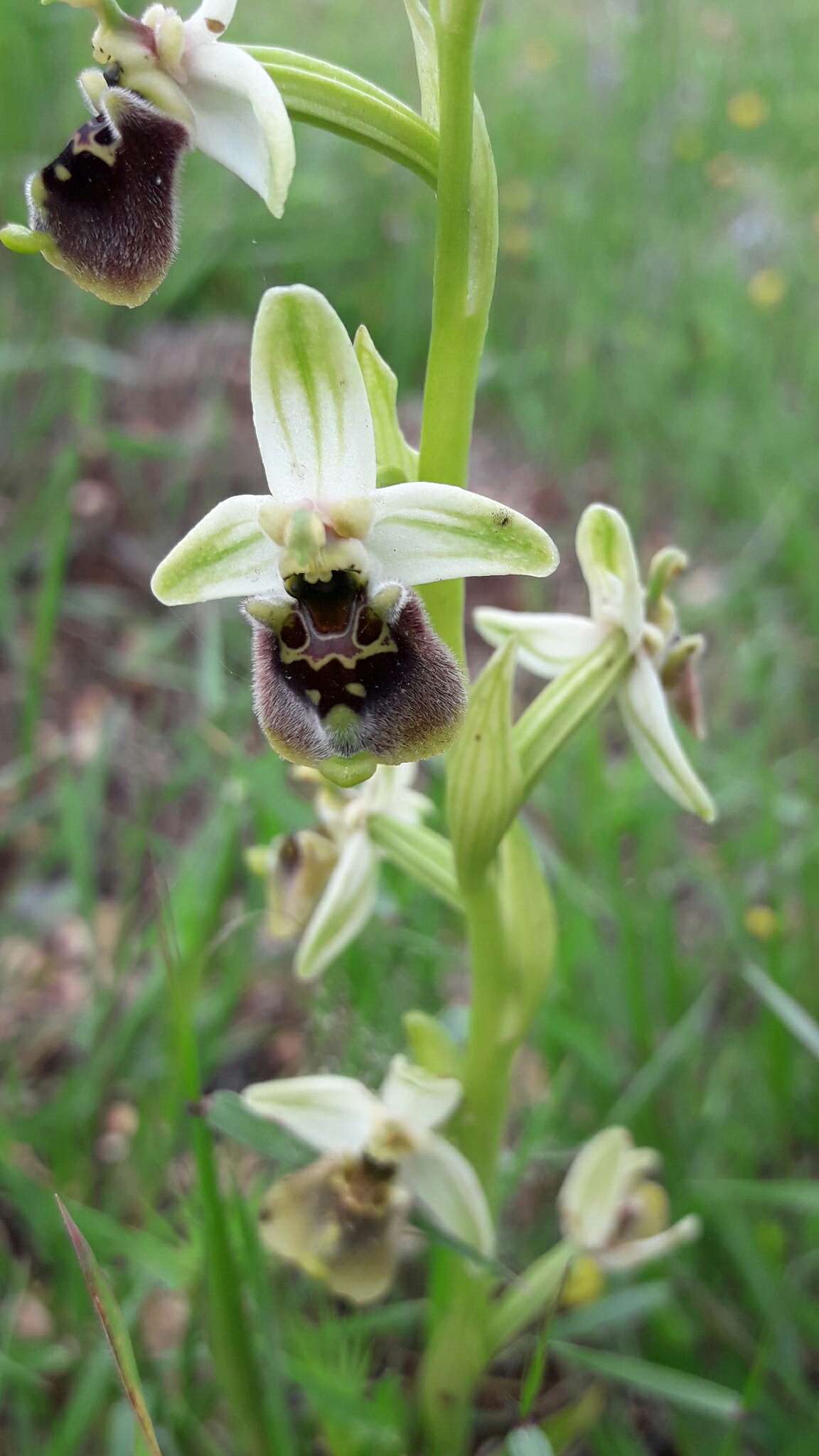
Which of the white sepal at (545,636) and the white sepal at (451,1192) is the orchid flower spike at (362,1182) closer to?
the white sepal at (451,1192)

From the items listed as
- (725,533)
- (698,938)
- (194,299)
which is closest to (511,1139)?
(698,938)

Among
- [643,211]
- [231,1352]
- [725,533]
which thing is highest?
[643,211]

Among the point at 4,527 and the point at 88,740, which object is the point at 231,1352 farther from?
the point at 4,527

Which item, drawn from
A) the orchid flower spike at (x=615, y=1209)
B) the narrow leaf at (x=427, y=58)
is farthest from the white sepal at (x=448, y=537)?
the orchid flower spike at (x=615, y=1209)

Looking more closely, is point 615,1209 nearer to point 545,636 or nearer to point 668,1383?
point 668,1383

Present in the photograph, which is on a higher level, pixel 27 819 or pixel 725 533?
pixel 725 533

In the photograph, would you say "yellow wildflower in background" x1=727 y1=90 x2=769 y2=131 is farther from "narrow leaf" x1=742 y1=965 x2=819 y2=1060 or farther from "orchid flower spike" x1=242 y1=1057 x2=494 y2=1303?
"orchid flower spike" x1=242 y1=1057 x2=494 y2=1303
